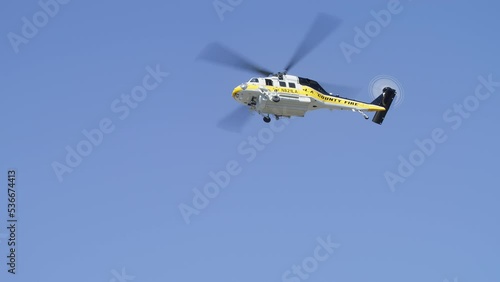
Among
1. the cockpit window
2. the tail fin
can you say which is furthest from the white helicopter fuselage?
the tail fin

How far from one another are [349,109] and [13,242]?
24480 mm

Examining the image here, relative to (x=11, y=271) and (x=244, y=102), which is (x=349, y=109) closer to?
(x=244, y=102)

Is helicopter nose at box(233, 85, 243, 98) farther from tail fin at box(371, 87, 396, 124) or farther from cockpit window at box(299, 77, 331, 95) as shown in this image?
tail fin at box(371, 87, 396, 124)

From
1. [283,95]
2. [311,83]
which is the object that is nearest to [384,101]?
[311,83]

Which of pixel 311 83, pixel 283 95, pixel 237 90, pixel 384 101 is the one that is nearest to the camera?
pixel 237 90

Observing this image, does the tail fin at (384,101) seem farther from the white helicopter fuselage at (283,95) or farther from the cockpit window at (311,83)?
the cockpit window at (311,83)

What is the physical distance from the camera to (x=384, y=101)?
63.4 m

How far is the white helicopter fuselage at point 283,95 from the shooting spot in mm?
55531

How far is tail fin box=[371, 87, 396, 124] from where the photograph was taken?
63062 millimetres

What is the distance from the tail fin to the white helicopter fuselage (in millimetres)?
5455

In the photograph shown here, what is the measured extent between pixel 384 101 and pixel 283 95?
10.7 m

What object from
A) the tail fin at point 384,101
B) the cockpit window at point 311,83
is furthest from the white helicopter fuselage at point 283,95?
the tail fin at point 384,101

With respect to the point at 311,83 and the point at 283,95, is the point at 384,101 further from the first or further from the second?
the point at 283,95

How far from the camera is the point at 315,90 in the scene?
57.9 metres
